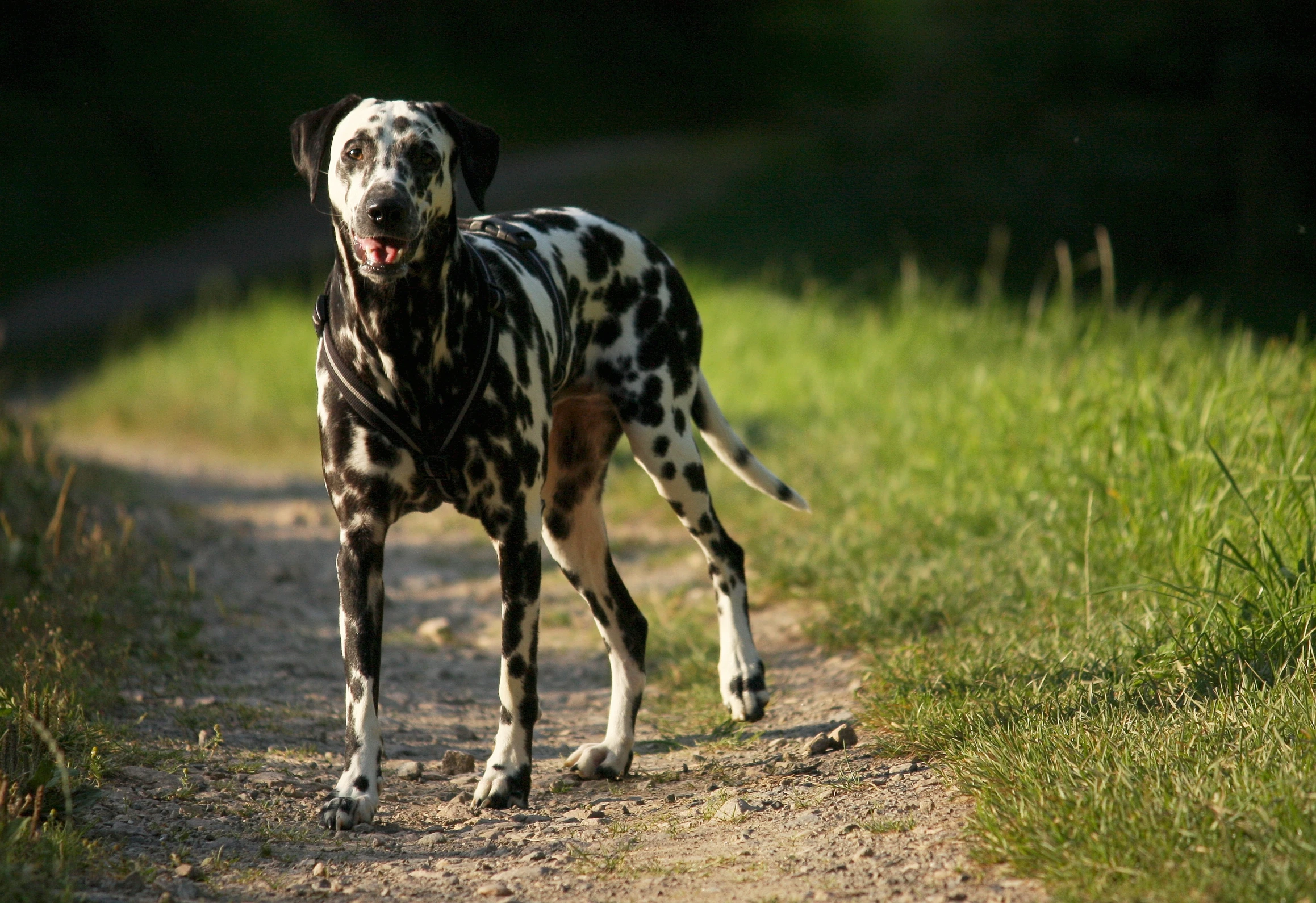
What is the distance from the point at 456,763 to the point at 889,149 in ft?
49.4

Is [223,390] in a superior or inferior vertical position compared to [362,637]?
inferior

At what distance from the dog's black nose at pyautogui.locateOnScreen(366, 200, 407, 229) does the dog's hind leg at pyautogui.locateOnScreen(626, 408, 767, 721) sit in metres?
1.35

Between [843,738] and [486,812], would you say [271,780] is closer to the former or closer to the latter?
[486,812]

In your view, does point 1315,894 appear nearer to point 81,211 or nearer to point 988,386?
point 988,386

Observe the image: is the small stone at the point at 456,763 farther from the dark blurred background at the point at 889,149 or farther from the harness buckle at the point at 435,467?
the dark blurred background at the point at 889,149

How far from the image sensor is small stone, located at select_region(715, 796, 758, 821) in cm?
392

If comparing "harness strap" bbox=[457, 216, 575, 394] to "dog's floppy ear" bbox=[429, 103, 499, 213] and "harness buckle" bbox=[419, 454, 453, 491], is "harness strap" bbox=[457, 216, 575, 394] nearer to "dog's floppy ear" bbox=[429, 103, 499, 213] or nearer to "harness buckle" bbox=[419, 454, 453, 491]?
"dog's floppy ear" bbox=[429, 103, 499, 213]

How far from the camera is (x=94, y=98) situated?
20422mm

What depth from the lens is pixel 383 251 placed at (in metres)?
3.83

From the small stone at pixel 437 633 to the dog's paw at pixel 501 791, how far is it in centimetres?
211

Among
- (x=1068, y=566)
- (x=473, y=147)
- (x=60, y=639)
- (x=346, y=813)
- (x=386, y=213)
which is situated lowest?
(x=60, y=639)

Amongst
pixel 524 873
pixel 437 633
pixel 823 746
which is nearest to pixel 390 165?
pixel 524 873

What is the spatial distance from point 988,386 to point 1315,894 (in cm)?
475

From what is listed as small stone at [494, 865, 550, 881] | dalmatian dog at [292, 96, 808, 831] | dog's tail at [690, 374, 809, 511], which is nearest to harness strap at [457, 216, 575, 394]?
dalmatian dog at [292, 96, 808, 831]
